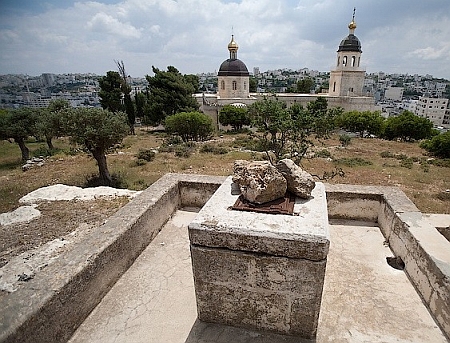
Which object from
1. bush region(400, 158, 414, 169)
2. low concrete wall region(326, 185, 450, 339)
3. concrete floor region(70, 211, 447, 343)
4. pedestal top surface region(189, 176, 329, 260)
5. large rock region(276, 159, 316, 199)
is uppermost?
large rock region(276, 159, 316, 199)

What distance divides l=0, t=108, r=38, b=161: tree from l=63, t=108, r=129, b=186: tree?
6.92 metres

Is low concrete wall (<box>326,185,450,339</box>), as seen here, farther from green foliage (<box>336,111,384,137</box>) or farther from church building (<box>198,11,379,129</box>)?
church building (<box>198,11,379,129</box>)

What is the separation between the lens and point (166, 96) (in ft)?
107

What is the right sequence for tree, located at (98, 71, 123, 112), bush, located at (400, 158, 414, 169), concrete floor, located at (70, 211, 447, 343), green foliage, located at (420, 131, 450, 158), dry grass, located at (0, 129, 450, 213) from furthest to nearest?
tree, located at (98, 71, 123, 112) → green foliage, located at (420, 131, 450, 158) → bush, located at (400, 158, 414, 169) → dry grass, located at (0, 129, 450, 213) → concrete floor, located at (70, 211, 447, 343)

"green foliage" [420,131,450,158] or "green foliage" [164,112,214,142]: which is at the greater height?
"green foliage" [164,112,214,142]

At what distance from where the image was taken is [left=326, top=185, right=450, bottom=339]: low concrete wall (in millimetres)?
2553

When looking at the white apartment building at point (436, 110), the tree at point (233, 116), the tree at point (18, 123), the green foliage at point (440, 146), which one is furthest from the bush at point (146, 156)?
the white apartment building at point (436, 110)

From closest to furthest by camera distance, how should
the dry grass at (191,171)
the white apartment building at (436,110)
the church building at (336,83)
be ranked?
1. the dry grass at (191,171)
2. the church building at (336,83)
3. the white apartment building at (436,110)

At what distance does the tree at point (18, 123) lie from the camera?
56.5 ft

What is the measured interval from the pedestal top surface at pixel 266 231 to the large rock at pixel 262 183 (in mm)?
199

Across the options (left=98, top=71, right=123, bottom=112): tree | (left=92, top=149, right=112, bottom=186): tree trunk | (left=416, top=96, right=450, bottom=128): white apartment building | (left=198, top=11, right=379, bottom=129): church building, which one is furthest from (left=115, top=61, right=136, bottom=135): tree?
(left=416, top=96, right=450, bottom=128): white apartment building

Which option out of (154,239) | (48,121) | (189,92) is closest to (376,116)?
(189,92)

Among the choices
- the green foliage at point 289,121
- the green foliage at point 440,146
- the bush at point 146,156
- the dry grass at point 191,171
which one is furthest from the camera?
the green foliage at point 440,146

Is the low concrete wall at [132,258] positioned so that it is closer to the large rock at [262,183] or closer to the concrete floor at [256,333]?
the concrete floor at [256,333]
